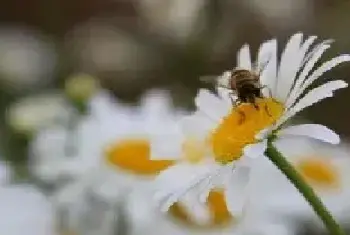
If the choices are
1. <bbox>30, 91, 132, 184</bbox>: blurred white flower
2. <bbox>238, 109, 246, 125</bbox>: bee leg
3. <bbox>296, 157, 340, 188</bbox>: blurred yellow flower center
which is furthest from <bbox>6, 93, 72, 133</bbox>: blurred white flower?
<bbox>238, 109, 246, 125</bbox>: bee leg

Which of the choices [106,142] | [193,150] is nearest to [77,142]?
[106,142]

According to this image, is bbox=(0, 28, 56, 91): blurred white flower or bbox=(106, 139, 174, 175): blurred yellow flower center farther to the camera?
bbox=(0, 28, 56, 91): blurred white flower

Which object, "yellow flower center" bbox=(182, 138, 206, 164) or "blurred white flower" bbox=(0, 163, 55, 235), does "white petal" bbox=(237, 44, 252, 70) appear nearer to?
"yellow flower center" bbox=(182, 138, 206, 164)

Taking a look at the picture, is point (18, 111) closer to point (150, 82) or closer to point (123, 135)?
point (123, 135)

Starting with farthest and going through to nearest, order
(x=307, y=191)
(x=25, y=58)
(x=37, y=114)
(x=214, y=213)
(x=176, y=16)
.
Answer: (x=25, y=58), (x=176, y=16), (x=37, y=114), (x=214, y=213), (x=307, y=191)

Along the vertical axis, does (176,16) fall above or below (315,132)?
above

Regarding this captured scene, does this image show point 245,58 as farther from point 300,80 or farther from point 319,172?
point 319,172
